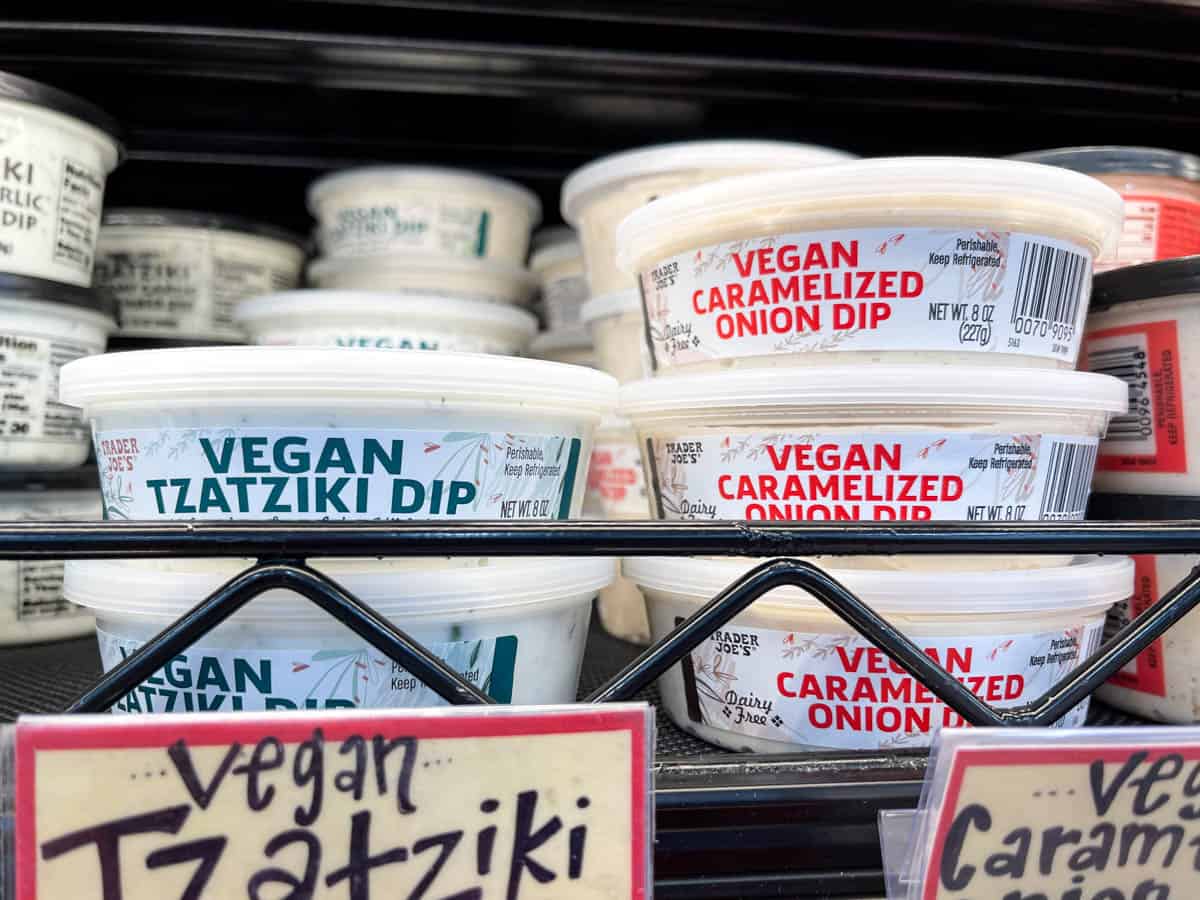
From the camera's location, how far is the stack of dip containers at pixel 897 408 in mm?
485

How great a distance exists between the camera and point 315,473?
444 mm

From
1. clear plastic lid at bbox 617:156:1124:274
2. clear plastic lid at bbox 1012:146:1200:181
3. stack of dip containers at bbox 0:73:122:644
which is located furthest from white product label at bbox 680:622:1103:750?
stack of dip containers at bbox 0:73:122:644

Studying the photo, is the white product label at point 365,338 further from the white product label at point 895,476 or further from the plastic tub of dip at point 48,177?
the white product label at point 895,476

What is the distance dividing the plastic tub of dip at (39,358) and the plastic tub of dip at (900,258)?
1.55 feet

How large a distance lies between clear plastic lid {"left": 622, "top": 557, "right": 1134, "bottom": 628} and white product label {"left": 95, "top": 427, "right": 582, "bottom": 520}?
0.15 metres

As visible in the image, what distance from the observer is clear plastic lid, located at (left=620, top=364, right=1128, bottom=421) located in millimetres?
481

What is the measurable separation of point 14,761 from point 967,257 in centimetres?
49

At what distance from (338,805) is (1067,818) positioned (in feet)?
0.95

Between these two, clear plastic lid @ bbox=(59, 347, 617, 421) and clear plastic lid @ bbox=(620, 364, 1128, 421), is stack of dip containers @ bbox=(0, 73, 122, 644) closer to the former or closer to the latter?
clear plastic lid @ bbox=(59, 347, 617, 421)

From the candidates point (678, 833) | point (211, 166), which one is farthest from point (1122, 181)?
point (211, 166)

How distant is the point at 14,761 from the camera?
31 centimetres

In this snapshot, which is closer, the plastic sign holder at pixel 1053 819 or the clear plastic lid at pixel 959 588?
the plastic sign holder at pixel 1053 819

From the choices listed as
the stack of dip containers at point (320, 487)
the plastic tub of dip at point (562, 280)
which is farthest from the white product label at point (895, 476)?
the plastic tub of dip at point (562, 280)

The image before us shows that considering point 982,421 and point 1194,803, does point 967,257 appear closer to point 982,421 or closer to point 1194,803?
point 982,421
